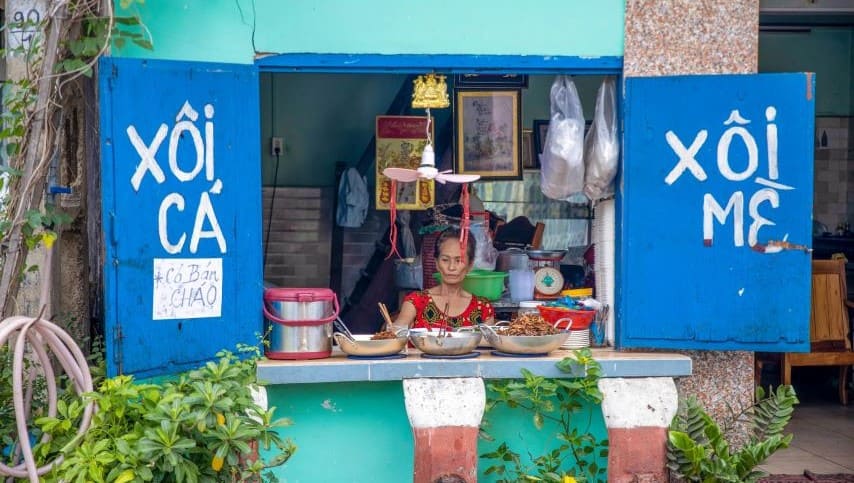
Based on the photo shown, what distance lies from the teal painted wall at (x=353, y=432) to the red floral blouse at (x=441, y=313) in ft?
2.71

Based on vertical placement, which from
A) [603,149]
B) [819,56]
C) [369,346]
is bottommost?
[369,346]

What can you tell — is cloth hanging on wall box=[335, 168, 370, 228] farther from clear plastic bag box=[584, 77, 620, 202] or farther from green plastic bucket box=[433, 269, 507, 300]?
clear plastic bag box=[584, 77, 620, 202]

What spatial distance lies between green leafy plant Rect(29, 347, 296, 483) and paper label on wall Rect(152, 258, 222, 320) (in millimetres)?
473

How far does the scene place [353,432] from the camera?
6.05 meters

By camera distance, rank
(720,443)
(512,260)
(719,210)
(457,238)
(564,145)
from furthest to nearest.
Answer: (512,260) < (457,238) < (564,145) < (719,210) < (720,443)

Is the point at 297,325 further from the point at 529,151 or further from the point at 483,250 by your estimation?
the point at 529,151

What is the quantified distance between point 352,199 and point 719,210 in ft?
14.9

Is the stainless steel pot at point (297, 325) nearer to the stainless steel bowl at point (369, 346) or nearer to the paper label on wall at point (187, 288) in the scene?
the stainless steel bowl at point (369, 346)

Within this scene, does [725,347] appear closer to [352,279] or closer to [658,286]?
[658,286]

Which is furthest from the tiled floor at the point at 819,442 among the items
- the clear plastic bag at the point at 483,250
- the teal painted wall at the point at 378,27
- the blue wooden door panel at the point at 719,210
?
the teal painted wall at the point at 378,27

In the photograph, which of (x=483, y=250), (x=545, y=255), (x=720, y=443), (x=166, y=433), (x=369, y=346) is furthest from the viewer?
(x=483, y=250)

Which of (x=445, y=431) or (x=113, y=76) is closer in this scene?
(x=113, y=76)

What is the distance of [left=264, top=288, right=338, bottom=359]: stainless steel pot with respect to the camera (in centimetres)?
597

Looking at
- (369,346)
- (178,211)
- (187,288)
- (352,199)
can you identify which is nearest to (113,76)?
(178,211)
